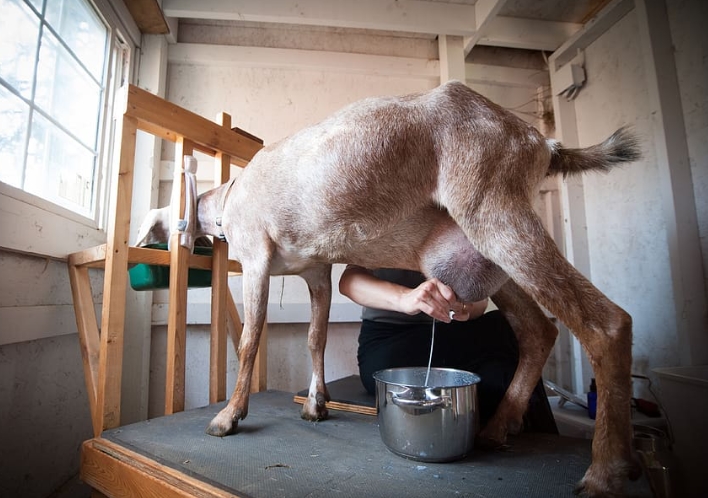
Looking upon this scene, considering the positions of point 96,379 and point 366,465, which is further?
point 96,379

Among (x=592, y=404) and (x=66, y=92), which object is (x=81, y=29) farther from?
(x=592, y=404)

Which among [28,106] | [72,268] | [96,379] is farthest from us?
[72,268]

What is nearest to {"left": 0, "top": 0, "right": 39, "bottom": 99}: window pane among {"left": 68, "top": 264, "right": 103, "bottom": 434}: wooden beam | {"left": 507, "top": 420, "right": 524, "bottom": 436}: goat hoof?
{"left": 68, "top": 264, "right": 103, "bottom": 434}: wooden beam

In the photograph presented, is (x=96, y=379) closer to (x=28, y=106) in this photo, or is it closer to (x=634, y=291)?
(x=28, y=106)

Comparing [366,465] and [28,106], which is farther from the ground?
[28,106]

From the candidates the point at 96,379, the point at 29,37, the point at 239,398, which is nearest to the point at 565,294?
the point at 239,398

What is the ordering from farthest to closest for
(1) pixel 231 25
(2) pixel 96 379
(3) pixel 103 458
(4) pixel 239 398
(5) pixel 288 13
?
(1) pixel 231 25 → (5) pixel 288 13 → (2) pixel 96 379 → (4) pixel 239 398 → (3) pixel 103 458

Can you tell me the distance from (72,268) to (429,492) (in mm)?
1910

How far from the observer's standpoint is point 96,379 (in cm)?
154

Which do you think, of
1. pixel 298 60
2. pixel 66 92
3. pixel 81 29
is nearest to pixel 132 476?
pixel 66 92

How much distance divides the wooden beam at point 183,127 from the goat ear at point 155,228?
1.24 ft

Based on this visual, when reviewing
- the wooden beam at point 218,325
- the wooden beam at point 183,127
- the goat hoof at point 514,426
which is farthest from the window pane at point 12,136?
the goat hoof at point 514,426

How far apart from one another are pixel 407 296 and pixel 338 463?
55 cm

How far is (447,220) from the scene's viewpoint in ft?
3.87
